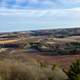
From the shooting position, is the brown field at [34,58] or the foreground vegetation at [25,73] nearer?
the foreground vegetation at [25,73]

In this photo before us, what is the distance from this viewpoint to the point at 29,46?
81.2 m

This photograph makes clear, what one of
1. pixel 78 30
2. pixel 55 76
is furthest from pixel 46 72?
pixel 78 30

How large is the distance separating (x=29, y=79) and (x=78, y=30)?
325ft

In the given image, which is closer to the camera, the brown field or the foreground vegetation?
the foreground vegetation

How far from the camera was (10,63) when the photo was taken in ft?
67.5

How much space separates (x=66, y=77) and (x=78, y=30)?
95.9 meters

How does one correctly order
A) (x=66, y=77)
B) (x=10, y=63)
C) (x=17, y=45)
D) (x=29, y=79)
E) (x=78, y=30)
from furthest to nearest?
(x=78, y=30) → (x=17, y=45) → (x=66, y=77) → (x=10, y=63) → (x=29, y=79)

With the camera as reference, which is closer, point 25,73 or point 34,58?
point 25,73

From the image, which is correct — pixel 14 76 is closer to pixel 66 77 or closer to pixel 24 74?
pixel 24 74

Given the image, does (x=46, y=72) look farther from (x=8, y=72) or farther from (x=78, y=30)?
(x=78, y=30)

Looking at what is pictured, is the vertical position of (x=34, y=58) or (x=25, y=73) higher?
(x=25, y=73)

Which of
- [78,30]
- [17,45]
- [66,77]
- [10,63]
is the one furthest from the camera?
[78,30]

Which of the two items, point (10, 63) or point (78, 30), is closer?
point (10, 63)

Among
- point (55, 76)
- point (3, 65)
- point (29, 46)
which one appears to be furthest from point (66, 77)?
point (29, 46)
